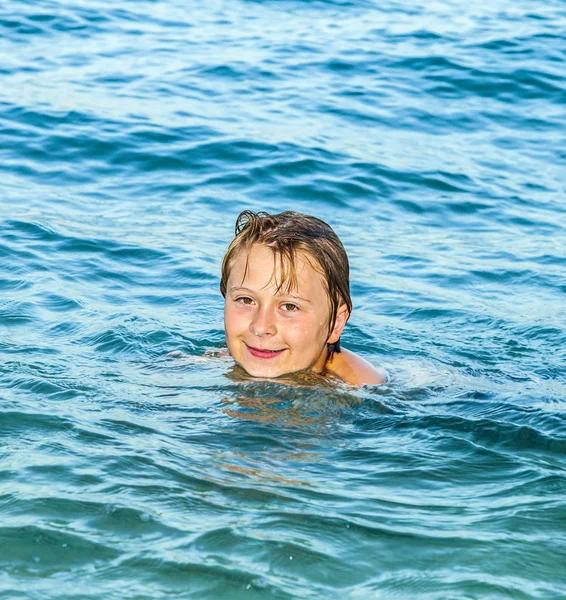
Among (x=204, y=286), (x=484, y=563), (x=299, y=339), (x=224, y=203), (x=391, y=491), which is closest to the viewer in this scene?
(x=484, y=563)

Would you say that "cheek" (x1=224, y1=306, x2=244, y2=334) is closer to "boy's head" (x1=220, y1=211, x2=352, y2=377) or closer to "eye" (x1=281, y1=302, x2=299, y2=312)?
"boy's head" (x1=220, y1=211, x2=352, y2=377)

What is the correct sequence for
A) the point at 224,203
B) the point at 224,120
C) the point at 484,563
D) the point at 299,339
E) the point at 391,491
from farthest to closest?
1. the point at 224,120
2. the point at 224,203
3. the point at 299,339
4. the point at 391,491
5. the point at 484,563

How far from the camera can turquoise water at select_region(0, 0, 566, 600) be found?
3.64 meters

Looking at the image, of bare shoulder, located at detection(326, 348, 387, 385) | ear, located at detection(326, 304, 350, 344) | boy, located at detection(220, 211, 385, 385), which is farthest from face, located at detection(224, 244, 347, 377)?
bare shoulder, located at detection(326, 348, 387, 385)

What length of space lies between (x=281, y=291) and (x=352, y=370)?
2.54ft


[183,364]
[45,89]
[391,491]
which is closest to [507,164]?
[45,89]

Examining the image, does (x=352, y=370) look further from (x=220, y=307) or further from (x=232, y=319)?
(x=220, y=307)

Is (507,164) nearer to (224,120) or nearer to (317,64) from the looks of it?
(224,120)

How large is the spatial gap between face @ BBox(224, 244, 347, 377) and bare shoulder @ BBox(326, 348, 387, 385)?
274 mm

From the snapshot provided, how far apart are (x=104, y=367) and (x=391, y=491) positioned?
89.8 inches

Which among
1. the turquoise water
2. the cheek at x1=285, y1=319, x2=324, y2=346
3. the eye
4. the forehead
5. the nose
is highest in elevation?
the forehead

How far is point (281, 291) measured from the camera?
5223 millimetres

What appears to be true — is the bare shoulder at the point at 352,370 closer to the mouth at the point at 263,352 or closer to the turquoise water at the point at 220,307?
the turquoise water at the point at 220,307

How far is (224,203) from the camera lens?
9859 mm
